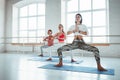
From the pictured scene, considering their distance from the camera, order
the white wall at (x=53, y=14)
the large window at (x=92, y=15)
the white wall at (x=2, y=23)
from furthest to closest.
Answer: the white wall at (x=2, y=23), the white wall at (x=53, y=14), the large window at (x=92, y=15)

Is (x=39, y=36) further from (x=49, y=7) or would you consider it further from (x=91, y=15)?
(x=91, y=15)

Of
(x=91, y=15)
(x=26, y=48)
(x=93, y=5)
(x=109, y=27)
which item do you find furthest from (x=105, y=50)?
(x=26, y=48)

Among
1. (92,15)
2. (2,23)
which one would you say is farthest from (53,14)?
(2,23)

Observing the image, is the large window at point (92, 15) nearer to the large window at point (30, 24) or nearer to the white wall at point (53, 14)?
the white wall at point (53, 14)

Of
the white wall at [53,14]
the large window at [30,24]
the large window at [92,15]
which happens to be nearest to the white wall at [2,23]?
the large window at [30,24]

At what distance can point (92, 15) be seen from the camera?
782 cm

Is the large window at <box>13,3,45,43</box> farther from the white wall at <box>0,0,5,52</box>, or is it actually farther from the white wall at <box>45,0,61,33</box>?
the white wall at <box>45,0,61,33</box>

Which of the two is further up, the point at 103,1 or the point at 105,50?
the point at 103,1

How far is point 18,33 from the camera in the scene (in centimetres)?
1002

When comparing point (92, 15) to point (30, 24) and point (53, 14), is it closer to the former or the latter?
point (53, 14)

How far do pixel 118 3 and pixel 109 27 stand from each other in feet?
3.99

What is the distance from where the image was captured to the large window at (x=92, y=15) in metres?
7.44

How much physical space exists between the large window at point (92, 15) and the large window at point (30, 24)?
1.74 m

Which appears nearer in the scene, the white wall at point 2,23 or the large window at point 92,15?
the large window at point 92,15
